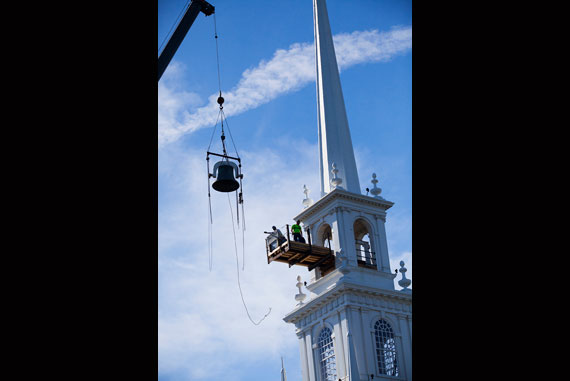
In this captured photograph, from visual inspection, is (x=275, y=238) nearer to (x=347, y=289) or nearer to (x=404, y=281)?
(x=347, y=289)

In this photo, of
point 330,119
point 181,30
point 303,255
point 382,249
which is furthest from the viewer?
point 330,119

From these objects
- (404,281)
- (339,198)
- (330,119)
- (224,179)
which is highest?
(330,119)

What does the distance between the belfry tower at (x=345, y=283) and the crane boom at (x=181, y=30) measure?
16765mm

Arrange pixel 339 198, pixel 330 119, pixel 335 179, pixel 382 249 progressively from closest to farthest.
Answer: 1. pixel 339 198
2. pixel 335 179
3. pixel 382 249
4. pixel 330 119

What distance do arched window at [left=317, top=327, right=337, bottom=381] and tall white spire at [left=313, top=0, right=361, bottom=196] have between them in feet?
30.1

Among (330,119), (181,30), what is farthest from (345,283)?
(181,30)

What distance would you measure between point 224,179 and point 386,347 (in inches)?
963

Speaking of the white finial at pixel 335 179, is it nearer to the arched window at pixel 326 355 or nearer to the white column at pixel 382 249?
the white column at pixel 382 249

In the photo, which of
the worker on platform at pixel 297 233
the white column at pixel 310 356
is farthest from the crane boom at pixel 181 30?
the white column at pixel 310 356

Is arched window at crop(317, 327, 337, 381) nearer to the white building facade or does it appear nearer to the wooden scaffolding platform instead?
the white building facade

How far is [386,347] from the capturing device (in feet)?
133

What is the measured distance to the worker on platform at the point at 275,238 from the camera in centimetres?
4012
